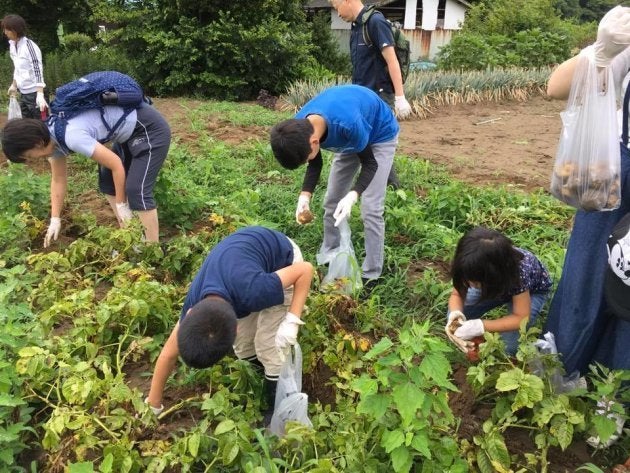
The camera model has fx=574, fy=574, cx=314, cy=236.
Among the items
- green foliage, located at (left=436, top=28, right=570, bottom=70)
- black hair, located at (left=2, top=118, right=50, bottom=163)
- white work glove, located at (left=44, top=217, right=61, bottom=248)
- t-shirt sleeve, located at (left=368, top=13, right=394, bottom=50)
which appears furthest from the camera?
green foliage, located at (left=436, top=28, right=570, bottom=70)

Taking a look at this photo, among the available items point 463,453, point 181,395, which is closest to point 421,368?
point 463,453

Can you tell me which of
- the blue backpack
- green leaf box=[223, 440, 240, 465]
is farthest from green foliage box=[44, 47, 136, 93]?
green leaf box=[223, 440, 240, 465]

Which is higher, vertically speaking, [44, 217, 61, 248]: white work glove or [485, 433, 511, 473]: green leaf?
[44, 217, 61, 248]: white work glove

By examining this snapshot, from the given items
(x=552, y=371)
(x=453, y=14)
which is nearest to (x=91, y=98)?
(x=552, y=371)

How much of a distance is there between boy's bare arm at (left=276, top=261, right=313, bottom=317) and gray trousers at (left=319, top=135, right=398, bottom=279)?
0.91 m

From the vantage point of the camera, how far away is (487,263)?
213cm

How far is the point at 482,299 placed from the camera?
241 centimetres

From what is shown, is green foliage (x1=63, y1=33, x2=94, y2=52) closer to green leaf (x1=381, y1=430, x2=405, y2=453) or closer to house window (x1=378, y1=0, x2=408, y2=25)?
house window (x1=378, y1=0, x2=408, y2=25)

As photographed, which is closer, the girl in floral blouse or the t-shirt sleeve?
the girl in floral blouse

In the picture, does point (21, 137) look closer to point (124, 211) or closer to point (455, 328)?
point (124, 211)

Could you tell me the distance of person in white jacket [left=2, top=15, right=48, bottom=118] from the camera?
6.00 metres

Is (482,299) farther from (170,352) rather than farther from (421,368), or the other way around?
(170,352)

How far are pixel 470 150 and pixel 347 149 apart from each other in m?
3.72

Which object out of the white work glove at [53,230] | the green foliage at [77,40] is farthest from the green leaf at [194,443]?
the green foliage at [77,40]
